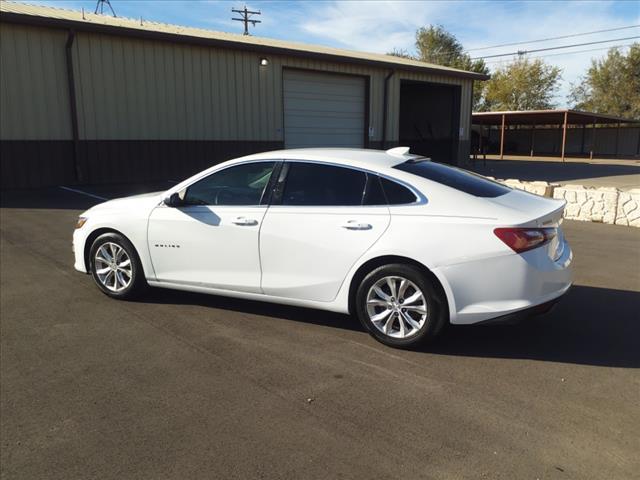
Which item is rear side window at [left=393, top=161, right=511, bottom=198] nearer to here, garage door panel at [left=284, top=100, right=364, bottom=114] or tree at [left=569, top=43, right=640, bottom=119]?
garage door panel at [left=284, top=100, right=364, bottom=114]

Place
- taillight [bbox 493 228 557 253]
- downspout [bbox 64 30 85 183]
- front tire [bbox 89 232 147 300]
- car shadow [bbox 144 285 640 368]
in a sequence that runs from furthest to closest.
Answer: downspout [bbox 64 30 85 183] < front tire [bbox 89 232 147 300] < car shadow [bbox 144 285 640 368] < taillight [bbox 493 228 557 253]

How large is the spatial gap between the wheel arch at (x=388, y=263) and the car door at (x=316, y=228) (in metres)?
0.10

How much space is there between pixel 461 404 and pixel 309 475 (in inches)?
48.4

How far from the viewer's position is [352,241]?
453cm

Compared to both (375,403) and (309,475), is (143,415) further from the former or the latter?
(375,403)

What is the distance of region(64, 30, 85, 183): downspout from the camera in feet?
46.4

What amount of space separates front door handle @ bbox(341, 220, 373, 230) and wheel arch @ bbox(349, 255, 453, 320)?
27 cm

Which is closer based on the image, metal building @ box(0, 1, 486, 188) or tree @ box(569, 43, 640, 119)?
metal building @ box(0, 1, 486, 188)

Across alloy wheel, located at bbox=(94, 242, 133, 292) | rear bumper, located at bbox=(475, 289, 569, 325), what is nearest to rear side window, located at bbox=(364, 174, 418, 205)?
rear bumper, located at bbox=(475, 289, 569, 325)

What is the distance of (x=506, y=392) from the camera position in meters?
3.73

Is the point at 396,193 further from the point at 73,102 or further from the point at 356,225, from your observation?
the point at 73,102

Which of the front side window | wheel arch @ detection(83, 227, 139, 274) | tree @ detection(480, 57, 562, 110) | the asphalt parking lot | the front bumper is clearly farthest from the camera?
tree @ detection(480, 57, 562, 110)

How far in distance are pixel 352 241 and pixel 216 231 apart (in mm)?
1385

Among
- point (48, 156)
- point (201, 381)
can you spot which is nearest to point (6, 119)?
point (48, 156)
